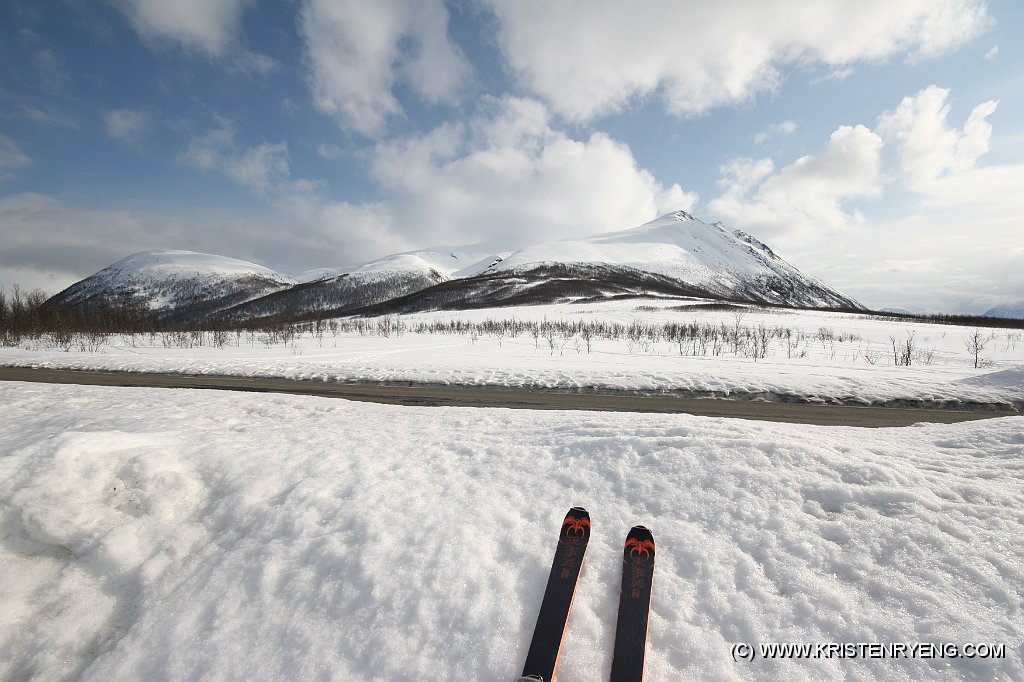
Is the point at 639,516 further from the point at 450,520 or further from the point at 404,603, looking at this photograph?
the point at 404,603

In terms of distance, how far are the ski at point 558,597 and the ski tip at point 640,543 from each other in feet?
1.30

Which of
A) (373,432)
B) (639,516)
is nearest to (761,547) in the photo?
(639,516)

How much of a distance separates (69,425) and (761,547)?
10738 millimetres

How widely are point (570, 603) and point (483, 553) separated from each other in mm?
920

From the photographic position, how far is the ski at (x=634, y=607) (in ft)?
9.65

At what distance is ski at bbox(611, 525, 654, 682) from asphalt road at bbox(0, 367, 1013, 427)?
22.4 ft

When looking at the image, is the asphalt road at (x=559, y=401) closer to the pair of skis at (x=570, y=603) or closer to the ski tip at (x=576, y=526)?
the ski tip at (x=576, y=526)

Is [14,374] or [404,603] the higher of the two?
[14,374]

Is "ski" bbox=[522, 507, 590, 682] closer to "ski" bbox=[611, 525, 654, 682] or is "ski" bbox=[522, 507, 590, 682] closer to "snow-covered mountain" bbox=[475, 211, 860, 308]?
"ski" bbox=[611, 525, 654, 682]

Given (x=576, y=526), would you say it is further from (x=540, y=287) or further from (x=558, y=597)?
(x=540, y=287)

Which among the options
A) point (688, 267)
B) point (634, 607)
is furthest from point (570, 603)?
point (688, 267)

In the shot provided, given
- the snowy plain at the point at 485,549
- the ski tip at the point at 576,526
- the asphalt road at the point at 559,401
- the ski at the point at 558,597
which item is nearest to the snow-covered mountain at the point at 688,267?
the asphalt road at the point at 559,401

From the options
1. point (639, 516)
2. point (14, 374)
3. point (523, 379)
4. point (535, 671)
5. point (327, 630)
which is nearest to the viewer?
point (535, 671)

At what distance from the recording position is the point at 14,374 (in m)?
16.5
